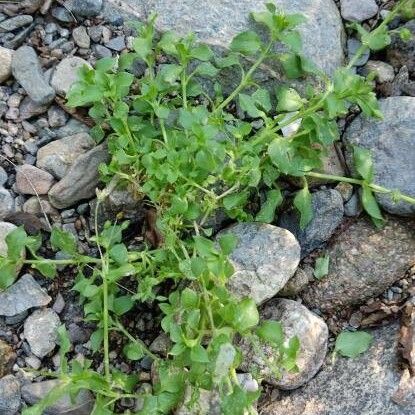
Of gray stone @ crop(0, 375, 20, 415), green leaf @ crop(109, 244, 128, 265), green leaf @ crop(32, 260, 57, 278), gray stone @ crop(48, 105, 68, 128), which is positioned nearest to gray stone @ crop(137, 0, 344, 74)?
gray stone @ crop(48, 105, 68, 128)

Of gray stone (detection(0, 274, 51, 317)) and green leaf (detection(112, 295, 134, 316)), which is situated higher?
green leaf (detection(112, 295, 134, 316))

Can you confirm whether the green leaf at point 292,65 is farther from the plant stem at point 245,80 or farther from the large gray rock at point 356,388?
the large gray rock at point 356,388

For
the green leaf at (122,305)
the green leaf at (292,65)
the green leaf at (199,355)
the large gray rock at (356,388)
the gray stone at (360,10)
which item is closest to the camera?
the green leaf at (199,355)

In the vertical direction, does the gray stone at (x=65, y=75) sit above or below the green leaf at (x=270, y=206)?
above

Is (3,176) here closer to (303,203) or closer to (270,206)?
(270,206)

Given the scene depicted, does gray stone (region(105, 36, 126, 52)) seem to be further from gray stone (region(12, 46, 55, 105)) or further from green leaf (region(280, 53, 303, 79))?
green leaf (region(280, 53, 303, 79))

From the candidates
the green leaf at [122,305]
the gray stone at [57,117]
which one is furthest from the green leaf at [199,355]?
the gray stone at [57,117]
